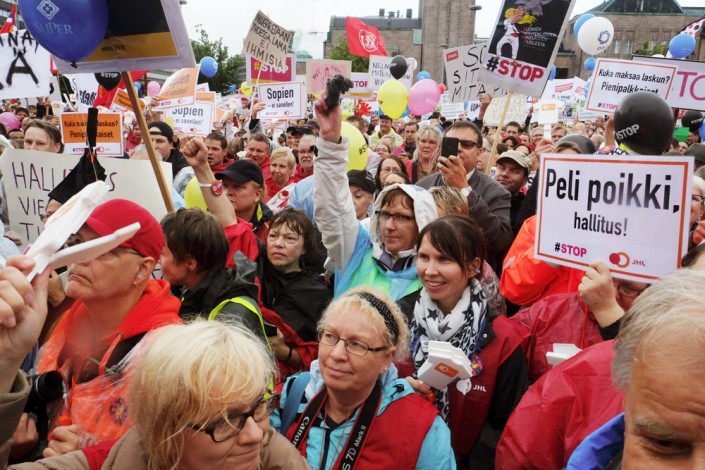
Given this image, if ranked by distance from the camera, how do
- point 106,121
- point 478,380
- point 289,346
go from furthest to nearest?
1. point 106,121
2. point 289,346
3. point 478,380

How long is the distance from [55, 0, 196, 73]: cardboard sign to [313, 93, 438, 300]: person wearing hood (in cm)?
83

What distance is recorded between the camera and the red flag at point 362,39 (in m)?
15.0

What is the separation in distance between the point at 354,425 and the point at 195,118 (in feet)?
22.0

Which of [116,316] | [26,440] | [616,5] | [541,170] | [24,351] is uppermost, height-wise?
[616,5]

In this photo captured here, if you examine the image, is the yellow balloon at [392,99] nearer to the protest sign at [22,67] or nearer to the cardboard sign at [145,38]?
the protest sign at [22,67]

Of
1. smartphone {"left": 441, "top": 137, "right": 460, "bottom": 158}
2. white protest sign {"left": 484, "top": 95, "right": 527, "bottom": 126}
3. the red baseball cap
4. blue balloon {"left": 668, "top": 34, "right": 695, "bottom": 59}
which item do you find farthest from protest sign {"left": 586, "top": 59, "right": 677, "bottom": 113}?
blue balloon {"left": 668, "top": 34, "right": 695, "bottom": 59}

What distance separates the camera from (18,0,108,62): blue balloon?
3049 millimetres

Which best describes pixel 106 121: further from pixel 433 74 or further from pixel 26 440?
pixel 433 74

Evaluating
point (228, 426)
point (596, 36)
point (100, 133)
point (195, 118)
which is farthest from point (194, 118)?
point (596, 36)

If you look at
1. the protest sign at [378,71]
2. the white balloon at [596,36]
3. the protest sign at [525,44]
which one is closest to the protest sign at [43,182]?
the protest sign at [525,44]

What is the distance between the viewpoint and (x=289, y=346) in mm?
3154

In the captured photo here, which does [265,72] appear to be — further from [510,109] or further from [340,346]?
[340,346]

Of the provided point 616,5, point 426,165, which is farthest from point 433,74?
point 426,165

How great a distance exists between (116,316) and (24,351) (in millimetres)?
979
